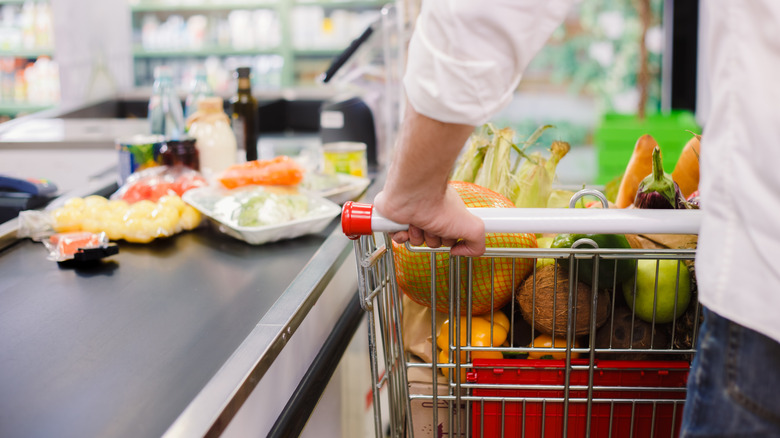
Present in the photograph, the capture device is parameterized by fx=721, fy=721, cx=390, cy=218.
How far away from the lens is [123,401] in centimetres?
83

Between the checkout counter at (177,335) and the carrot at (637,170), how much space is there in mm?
546

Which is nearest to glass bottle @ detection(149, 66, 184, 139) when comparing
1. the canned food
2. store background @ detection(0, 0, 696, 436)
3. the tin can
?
the tin can

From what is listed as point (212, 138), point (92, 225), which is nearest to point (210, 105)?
point (212, 138)

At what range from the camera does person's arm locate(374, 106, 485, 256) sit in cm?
71

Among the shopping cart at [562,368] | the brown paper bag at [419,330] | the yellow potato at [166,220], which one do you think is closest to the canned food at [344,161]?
the yellow potato at [166,220]

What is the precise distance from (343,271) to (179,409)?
698mm

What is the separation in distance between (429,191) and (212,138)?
1.22 m

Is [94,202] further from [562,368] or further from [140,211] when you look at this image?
[562,368]

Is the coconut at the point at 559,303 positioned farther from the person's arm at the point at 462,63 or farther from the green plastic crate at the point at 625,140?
the green plastic crate at the point at 625,140

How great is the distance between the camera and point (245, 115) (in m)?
2.07

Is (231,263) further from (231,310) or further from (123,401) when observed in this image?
(123,401)

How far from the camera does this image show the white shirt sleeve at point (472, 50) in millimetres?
642

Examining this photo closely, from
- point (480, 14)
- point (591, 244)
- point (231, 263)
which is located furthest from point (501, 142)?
point (480, 14)

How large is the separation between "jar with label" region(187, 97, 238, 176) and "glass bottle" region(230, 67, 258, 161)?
0.14 m
